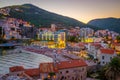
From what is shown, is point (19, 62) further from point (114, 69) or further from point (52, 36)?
point (52, 36)

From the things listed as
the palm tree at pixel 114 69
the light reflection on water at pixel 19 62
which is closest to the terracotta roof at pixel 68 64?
the palm tree at pixel 114 69

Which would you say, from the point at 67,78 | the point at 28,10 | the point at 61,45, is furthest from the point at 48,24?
the point at 67,78

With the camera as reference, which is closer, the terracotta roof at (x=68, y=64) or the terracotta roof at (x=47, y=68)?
the terracotta roof at (x=47, y=68)

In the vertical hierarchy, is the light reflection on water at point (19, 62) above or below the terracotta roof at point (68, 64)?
below

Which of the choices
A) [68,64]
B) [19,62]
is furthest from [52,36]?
[68,64]

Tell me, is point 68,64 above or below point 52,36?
below

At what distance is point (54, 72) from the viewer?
693cm

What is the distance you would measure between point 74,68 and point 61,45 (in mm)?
20813

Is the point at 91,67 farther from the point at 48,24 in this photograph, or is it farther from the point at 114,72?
the point at 48,24

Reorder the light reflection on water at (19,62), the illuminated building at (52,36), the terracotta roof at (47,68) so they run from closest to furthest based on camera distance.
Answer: the terracotta roof at (47,68), the light reflection on water at (19,62), the illuminated building at (52,36)

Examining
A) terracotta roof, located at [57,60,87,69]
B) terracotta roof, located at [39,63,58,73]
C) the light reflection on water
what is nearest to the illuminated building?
the light reflection on water

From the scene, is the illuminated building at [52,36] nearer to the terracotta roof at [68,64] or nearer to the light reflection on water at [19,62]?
the light reflection on water at [19,62]

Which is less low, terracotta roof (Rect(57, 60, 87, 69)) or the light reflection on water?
terracotta roof (Rect(57, 60, 87, 69))

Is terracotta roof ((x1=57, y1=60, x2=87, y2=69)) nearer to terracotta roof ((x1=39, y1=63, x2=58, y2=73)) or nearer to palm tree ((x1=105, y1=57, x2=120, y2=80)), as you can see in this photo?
terracotta roof ((x1=39, y1=63, x2=58, y2=73))
